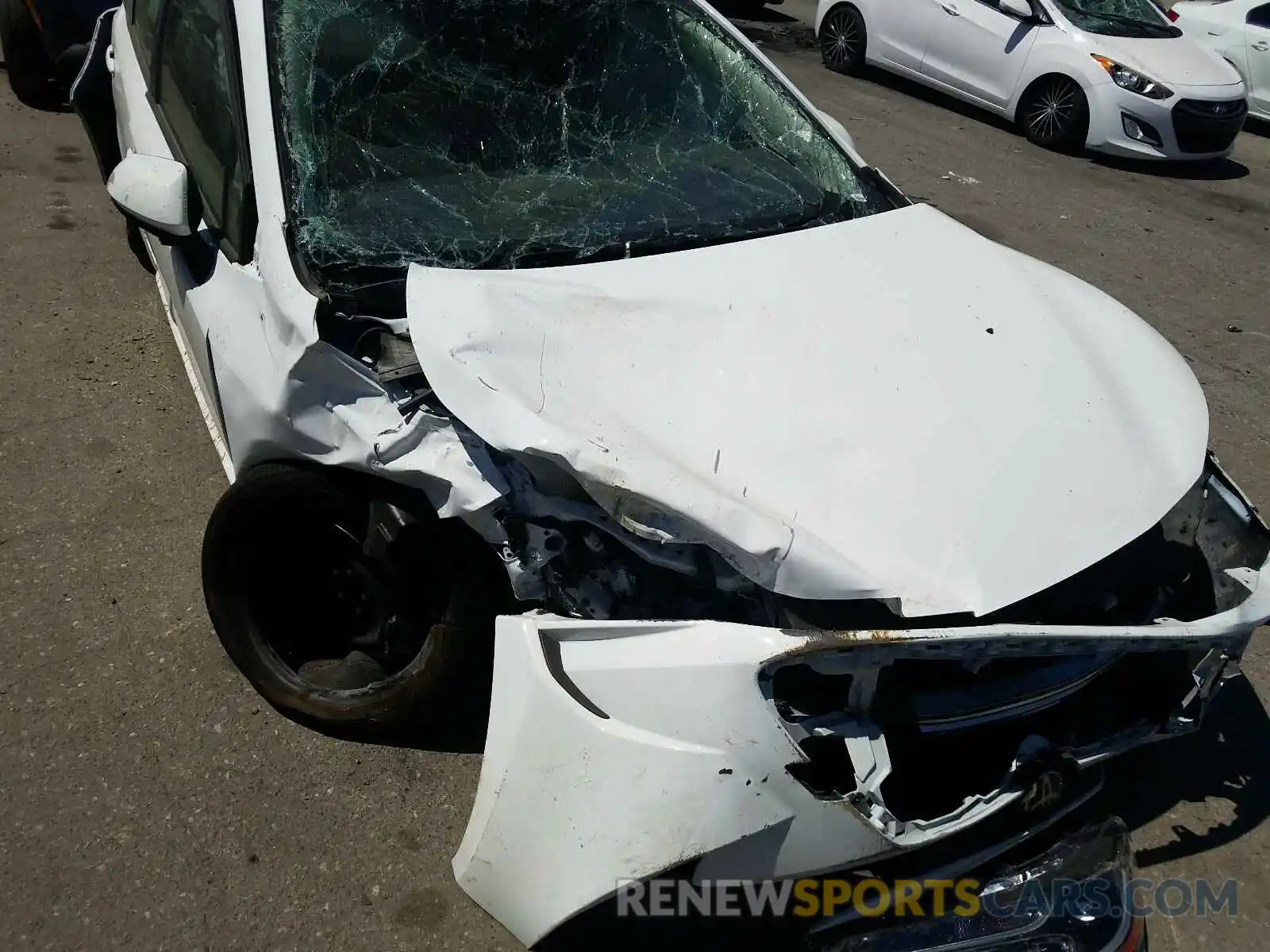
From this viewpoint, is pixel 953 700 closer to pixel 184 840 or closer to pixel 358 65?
pixel 184 840

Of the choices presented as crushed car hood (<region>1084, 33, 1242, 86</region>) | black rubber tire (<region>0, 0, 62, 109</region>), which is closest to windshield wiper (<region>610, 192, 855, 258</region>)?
black rubber tire (<region>0, 0, 62, 109</region>)

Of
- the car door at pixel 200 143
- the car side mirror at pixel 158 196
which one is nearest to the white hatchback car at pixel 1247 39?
the car door at pixel 200 143

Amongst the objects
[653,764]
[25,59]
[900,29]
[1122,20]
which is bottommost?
[25,59]

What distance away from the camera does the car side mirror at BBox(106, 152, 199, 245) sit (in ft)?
8.71

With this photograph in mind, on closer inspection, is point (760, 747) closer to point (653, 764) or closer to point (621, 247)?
point (653, 764)

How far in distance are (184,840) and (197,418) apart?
1900 millimetres

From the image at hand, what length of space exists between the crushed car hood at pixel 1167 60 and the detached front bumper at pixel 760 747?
673 cm

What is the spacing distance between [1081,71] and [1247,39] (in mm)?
2719

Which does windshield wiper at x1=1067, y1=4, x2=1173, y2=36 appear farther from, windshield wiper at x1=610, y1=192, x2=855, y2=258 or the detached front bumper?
the detached front bumper

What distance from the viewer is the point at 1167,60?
7.71 m

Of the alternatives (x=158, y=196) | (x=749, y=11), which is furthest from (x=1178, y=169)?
(x=158, y=196)

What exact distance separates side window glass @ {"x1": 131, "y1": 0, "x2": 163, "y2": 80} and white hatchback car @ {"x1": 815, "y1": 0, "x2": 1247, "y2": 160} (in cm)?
651

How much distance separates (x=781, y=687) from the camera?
2.01 metres

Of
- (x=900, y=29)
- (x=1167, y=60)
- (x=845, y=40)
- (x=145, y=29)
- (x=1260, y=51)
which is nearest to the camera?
(x=145, y=29)
